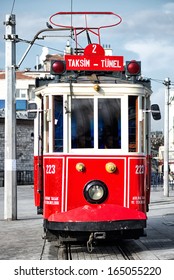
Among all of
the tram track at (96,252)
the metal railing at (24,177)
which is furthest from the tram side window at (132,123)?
the metal railing at (24,177)

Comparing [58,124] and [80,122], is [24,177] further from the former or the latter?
[80,122]

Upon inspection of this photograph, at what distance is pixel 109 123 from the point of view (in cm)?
1066

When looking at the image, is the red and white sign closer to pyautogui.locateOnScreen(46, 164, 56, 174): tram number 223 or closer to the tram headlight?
pyautogui.locateOnScreen(46, 164, 56, 174): tram number 223

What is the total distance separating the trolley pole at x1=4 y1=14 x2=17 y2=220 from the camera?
1805 cm

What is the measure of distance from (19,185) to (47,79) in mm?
31481

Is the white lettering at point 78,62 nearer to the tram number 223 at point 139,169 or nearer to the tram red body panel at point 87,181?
the tram red body panel at point 87,181

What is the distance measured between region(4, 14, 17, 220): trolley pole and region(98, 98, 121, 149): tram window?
7750 millimetres

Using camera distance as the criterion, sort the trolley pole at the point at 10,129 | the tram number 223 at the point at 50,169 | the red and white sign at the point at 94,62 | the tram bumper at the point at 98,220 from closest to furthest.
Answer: the tram bumper at the point at 98,220
the red and white sign at the point at 94,62
the tram number 223 at the point at 50,169
the trolley pole at the point at 10,129

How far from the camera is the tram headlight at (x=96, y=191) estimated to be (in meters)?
10.5

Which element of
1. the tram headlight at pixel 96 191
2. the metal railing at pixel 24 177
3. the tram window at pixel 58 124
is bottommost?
the metal railing at pixel 24 177

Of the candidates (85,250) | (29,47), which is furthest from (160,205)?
(85,250)

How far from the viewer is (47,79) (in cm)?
1150

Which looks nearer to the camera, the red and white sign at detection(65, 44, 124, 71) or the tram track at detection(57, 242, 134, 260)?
the red and white sign at detection(65, 44, 124, 71)

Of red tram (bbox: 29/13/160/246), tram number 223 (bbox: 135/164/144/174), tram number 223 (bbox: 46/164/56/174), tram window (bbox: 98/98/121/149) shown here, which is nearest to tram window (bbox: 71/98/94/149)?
red tram (bbox: 29/13/160/246)
